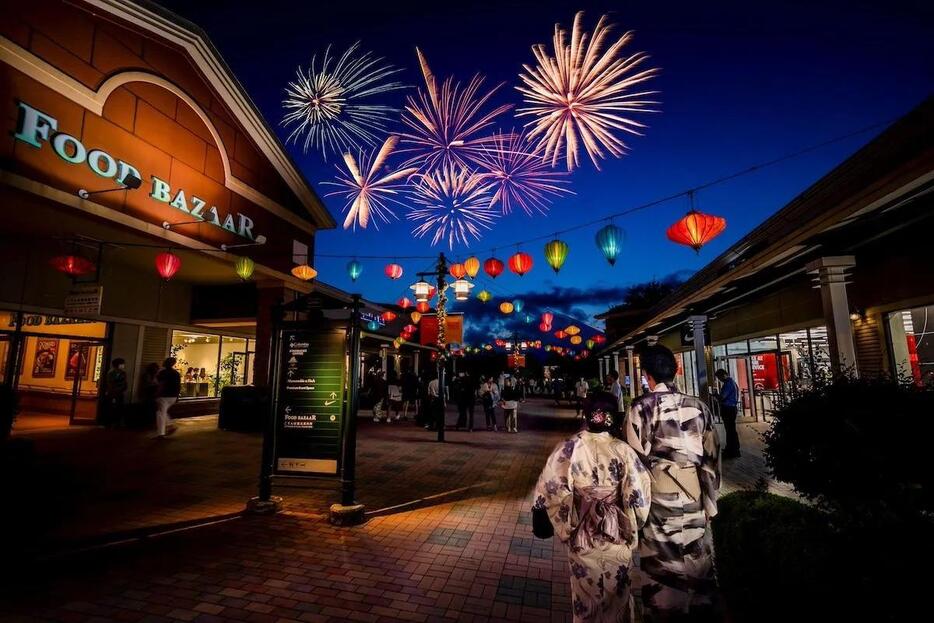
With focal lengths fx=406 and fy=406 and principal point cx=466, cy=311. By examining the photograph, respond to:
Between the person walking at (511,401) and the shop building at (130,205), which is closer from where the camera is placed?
the shop building at (130,205)

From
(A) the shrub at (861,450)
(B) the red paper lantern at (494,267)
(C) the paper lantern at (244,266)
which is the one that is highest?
(B) the red paper lantern at (494,267)

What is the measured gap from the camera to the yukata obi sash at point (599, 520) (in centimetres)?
243

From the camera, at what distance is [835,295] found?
636 cm

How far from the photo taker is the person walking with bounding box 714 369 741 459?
8766 mm

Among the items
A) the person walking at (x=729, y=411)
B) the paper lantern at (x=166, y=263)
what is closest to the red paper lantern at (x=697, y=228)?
the person walking at (x=729, y=411)

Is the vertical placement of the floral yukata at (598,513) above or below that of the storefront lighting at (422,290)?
below

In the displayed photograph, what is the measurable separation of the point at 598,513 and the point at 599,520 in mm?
39

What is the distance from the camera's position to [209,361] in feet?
53.3

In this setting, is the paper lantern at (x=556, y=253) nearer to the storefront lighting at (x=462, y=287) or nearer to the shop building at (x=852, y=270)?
the shop building at (x=852, y=270)

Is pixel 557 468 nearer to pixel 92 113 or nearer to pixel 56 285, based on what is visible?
pixel 92 113

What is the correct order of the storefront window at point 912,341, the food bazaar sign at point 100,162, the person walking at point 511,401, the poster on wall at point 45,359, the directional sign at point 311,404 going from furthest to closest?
Result: 1. the poster on wall at point 45,359
2. the person walking at point 511,401
3. the storefront window at point 912,341
4. the food bazaar sign at point 100,162
5. the directional sign at point 311,404

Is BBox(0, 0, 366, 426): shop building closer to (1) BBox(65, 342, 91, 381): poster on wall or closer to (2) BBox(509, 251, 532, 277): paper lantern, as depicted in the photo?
(1) BBox(65, 342, 91, 381): poster on wall

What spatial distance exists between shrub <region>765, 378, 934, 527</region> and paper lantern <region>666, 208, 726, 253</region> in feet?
16.0

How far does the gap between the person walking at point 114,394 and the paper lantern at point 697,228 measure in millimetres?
14933
